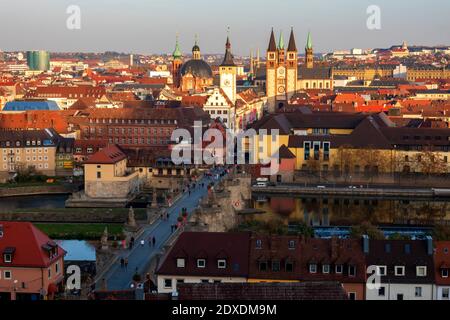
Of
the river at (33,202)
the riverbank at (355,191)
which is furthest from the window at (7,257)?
the riverbank at (355,191)

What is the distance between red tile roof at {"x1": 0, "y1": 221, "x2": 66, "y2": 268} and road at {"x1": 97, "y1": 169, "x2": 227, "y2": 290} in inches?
50.4

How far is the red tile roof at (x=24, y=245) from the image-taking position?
52.4 ft

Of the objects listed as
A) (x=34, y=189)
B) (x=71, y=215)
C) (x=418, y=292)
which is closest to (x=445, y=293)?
(x=418, y=292)

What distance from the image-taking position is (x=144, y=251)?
794 inches

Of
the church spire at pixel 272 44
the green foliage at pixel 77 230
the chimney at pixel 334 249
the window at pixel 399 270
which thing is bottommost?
the green foliage at pixel 77 230

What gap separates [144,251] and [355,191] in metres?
20.4

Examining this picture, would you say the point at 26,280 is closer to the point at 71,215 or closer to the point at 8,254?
the point at 8,254

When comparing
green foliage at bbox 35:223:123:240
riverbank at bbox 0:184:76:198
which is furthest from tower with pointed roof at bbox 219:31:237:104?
green foliage at bbox 35:223:123:240

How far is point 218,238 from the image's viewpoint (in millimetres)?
16531

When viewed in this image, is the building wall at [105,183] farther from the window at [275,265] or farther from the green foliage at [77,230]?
the window at [275,265]

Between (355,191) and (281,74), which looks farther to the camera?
(281,74)

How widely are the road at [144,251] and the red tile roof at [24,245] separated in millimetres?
1281
